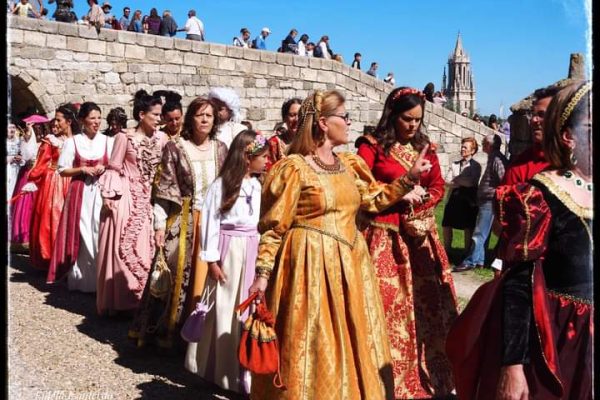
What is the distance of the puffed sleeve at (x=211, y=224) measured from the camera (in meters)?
4.64

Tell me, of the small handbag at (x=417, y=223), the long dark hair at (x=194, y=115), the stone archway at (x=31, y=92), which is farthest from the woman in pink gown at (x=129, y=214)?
the stone archway at (x=31, y=92)

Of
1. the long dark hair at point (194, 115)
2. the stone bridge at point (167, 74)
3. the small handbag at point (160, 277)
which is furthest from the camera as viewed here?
the stone bridge at point (167, 74)

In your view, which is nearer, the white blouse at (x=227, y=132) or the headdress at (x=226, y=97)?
the headdress at (x=226, y=97)

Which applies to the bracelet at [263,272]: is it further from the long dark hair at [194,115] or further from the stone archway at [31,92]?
the stone archway at [31,92]

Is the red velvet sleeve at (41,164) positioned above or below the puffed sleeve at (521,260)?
above

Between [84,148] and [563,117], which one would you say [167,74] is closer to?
[84,148]

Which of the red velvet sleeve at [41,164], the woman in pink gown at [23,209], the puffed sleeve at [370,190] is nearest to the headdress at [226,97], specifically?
the puffed sleeve at [370,190]

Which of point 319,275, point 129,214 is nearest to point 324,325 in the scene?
point 319,275

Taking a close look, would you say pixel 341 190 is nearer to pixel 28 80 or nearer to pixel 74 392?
pixel 74 392

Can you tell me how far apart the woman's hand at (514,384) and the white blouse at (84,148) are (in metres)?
5.78

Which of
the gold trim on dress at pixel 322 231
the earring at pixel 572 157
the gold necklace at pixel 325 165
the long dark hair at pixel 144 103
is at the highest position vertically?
the long dark hair at pixel 144 103

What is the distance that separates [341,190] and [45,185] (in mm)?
6267

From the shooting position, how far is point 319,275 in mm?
3658

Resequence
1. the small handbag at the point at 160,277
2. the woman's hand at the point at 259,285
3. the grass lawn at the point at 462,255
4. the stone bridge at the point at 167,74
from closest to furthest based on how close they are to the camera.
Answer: the woman's hand at the point at 259,285 < the small handbag at the point at 160,277 < the grass lawn at the point at 462,255 < the stone bridge at the point at 167,74
